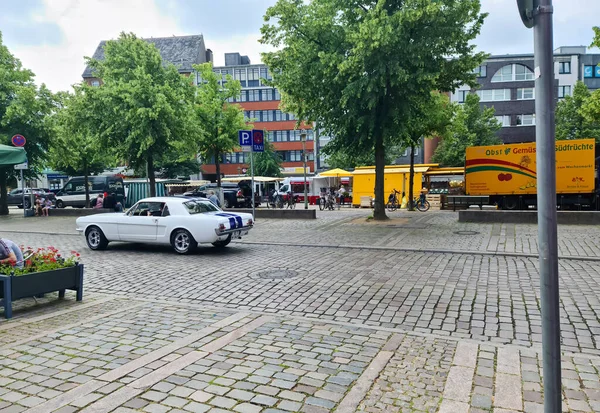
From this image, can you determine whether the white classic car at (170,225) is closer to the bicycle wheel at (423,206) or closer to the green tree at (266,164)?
the bicycle wheel at (423,206)

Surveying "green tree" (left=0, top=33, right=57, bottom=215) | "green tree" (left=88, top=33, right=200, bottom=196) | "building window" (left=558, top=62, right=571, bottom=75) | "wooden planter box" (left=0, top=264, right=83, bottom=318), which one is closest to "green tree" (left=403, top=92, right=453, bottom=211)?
"green tree" (left=88, top=33, right=200, bottom=196)

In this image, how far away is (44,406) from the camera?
3.47m

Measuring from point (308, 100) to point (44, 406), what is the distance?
1581 cm

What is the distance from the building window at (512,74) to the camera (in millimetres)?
56531

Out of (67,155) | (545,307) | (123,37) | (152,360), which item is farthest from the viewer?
(67,155)

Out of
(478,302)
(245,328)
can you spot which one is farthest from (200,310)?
(478,302)

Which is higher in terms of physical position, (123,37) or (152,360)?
(123,37)

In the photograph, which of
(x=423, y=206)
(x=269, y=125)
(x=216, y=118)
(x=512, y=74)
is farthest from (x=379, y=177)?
(x=269, y=125)

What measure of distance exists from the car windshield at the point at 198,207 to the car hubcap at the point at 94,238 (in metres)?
2.77

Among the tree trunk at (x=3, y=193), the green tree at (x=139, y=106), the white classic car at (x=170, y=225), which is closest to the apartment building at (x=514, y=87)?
the green tree at (x=139, y=106)

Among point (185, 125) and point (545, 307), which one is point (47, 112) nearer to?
point (185, 125)

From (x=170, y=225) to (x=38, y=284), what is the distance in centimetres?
514

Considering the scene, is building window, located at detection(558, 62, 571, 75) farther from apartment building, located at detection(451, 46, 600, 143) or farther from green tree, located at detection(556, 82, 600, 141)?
green tree, located at detection(556, 82, 600, 141)

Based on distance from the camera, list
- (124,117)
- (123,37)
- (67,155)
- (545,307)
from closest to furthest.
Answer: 1. (545,307)
2. (124,117)
3. (123,37)
4. (67,155)
